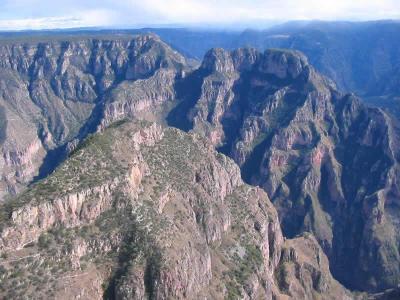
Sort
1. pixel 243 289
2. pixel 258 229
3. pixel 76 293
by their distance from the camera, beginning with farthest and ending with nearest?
pixel 258 229, pixel 243 289, pixel 76 293

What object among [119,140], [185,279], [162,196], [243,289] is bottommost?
[243,289]

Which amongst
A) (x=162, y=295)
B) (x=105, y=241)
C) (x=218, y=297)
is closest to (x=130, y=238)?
(x=105, y=241)

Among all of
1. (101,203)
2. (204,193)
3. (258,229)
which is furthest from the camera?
(258,229)

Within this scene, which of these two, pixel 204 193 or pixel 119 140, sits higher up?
pixel 119 140

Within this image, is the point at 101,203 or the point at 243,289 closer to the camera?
the point at 101,203

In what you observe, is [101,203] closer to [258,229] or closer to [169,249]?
[169,249]

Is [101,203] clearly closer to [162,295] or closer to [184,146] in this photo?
[162,295]

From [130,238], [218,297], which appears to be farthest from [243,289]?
[130,238]
